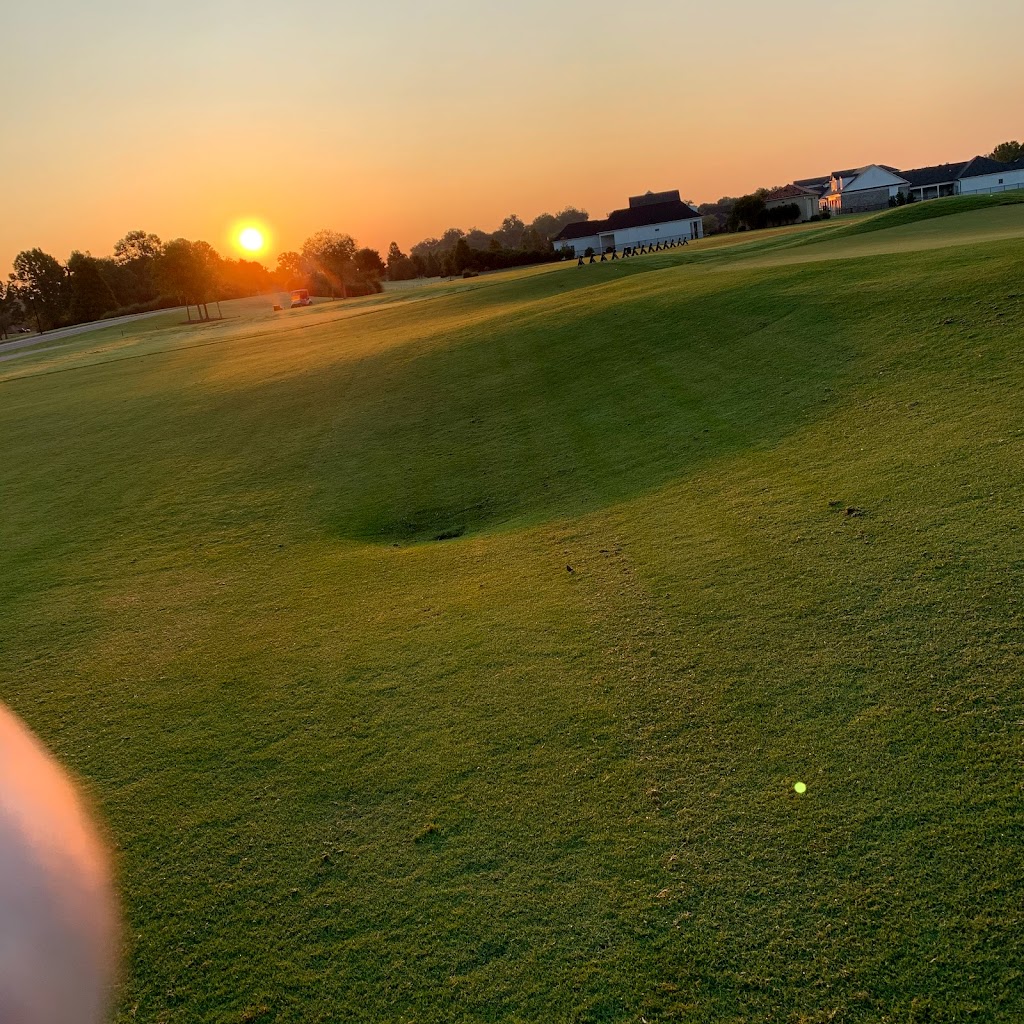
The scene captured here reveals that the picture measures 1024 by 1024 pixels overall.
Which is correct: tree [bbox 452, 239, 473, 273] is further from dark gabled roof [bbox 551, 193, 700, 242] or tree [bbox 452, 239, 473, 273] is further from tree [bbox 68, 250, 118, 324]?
tree [bbox 68, 250, 118, 324]

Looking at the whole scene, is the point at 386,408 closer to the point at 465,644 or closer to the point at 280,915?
the point at 465,644

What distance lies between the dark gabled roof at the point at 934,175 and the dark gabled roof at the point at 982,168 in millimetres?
Answer: 1210

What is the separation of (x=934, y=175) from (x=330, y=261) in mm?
65382

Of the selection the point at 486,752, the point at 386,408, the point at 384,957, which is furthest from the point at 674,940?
the point at 386,408

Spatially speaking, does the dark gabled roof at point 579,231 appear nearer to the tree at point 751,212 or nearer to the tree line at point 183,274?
the tree line at point 183,274

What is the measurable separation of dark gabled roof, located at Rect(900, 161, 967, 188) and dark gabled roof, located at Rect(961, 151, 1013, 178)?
1.21 meters

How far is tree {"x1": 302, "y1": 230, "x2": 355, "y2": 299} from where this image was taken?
81062 millimetres

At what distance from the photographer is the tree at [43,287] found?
7712 centimetres

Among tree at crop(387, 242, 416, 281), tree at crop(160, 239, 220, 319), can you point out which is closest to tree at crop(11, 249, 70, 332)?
tree at crop(160, 239, 220, 319)

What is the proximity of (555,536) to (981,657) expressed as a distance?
3776 millimetres

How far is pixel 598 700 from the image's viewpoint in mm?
4277

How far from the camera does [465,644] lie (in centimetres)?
518

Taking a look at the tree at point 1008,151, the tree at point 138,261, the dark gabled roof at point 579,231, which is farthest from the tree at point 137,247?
the tree at point 1008,151

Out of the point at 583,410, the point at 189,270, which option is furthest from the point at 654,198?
the point at 583,410
